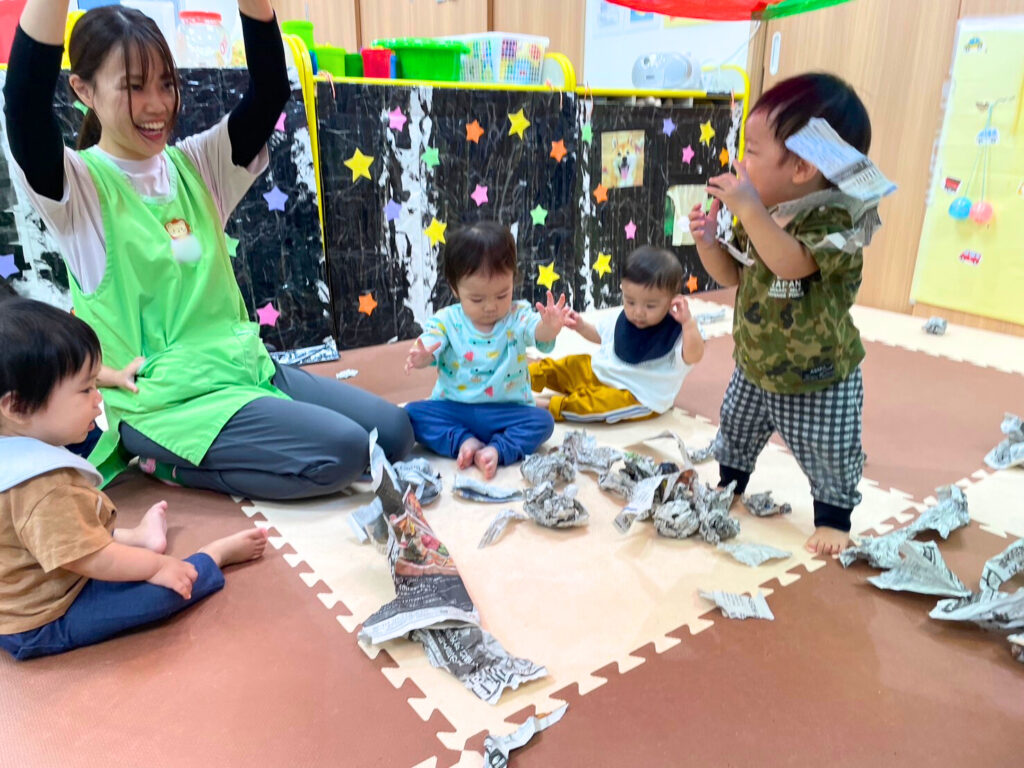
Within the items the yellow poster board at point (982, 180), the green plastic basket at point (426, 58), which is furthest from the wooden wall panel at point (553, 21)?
the yellow poster board at point (982, 180)

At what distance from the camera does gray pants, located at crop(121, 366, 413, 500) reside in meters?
1.46


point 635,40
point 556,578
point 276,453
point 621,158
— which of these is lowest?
point 556,578

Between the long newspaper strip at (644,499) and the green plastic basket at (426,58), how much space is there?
65.0 inches

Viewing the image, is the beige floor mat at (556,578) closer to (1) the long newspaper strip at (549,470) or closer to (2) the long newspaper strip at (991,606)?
(1) the long newspaper strip at (549,470)

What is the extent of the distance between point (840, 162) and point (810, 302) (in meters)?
0.24

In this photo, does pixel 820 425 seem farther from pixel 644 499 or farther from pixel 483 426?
pixel 483 426

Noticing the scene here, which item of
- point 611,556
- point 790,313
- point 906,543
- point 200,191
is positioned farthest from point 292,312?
point 906,543

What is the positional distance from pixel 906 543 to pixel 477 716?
31.3 inches

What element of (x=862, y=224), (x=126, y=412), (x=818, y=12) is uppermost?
(x=818, y=12)

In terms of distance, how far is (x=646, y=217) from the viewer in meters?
3.09

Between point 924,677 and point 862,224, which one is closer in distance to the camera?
point 924,677

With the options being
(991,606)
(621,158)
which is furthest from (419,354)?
(621,158)

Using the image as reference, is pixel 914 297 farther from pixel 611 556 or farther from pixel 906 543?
pixel 611 556

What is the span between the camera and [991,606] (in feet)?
3.61
